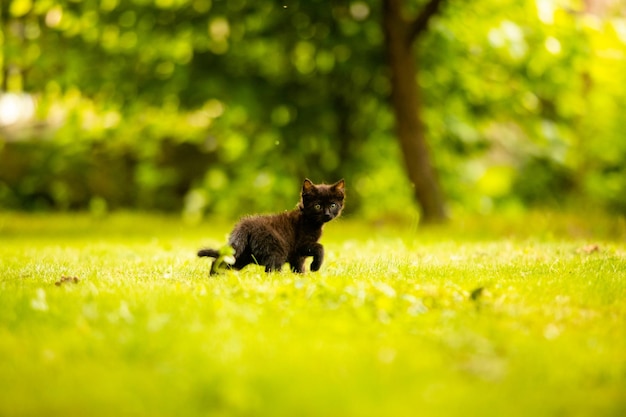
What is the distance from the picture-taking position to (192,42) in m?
14.6

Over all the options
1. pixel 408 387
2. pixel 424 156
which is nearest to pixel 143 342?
pixel 408 387

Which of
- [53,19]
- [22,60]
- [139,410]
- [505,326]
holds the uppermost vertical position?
[53,19]

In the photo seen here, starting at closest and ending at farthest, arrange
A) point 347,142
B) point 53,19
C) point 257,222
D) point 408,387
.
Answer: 1. point 408,387
2. point 257,222
3. point 53,19
4. point 347,142

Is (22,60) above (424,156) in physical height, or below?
above

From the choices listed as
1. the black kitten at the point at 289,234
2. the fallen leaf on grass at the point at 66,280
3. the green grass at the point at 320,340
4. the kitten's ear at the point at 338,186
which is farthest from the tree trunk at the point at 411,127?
the fallen leaf on grass at the point at 66,280

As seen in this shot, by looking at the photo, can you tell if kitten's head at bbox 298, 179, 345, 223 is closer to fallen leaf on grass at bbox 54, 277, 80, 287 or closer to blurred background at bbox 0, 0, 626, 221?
fallen leaf on grass at bbox 54, 277, 80, 287

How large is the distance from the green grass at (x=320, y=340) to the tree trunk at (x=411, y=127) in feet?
19.8

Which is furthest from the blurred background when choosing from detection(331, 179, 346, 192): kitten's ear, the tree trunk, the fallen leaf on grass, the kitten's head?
the fallen leaf on grass

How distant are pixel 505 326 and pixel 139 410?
90.5 inches

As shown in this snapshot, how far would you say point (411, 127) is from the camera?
1342cm

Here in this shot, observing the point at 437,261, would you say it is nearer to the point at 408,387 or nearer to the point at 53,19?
the point at 408,387

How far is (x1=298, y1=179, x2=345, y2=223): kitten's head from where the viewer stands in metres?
6.87

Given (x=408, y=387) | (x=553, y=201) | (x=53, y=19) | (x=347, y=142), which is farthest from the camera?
(x=553, y=201)

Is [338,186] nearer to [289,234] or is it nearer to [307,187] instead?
[307,187]
